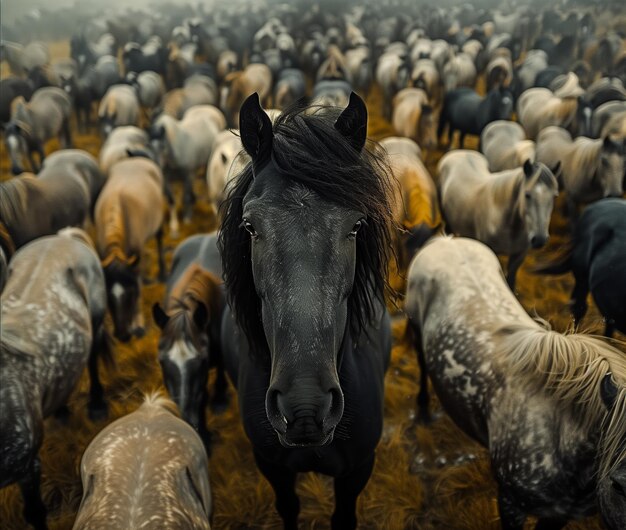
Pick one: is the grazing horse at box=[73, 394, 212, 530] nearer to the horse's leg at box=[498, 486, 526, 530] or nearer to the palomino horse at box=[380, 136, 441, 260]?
the horse's leg at box=[498, 486, 526, 530]

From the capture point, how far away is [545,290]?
6031mm

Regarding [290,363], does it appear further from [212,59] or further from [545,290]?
[212,59]

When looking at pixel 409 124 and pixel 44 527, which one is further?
pixel 409 124

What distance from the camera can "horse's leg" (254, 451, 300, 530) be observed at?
2.62 m

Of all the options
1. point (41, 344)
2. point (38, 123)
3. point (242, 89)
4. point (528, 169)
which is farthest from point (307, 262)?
point (242, 89)

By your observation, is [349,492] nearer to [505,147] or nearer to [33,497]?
[33,497]

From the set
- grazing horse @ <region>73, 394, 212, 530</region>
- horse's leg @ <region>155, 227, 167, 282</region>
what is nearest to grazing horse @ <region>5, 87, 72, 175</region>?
horse's leg @ <region>155, 227, 167, 282</region>

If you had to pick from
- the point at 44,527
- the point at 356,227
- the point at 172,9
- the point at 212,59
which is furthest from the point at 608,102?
the point at 172,9

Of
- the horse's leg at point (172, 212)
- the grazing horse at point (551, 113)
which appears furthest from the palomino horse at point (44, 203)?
the grazing horse at point (551, 113)

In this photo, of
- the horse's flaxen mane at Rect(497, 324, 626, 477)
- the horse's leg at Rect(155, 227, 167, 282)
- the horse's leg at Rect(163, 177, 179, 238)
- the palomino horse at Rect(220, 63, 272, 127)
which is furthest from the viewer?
the palomino horse at Rect(220, 63, 272, 127)

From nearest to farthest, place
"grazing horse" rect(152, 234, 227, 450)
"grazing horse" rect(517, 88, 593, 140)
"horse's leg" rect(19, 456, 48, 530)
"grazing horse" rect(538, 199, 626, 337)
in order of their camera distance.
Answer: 1. "horse's leg" rect(19, 456, 48, 530)
2. "grazing horse" rect(152, 234, 227, 450)
3. "grazing horse" rect(538, 199, 626, 337)
4. "grazing horse" rect(517, 88, 593, 140)

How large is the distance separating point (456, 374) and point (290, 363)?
2.06 metres

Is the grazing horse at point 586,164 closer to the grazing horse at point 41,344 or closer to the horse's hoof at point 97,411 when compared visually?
the grazing horse at point 41,344

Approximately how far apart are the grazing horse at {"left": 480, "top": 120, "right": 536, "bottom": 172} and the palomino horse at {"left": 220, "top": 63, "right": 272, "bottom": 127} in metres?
5.49
